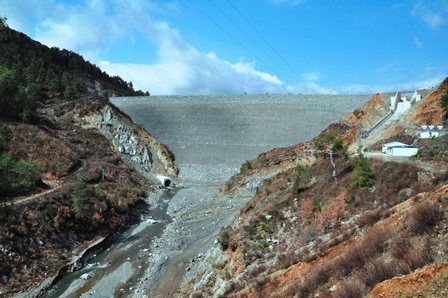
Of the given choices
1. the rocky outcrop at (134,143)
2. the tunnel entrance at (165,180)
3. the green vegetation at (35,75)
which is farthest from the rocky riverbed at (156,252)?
the rocky outcrop at (134,143)

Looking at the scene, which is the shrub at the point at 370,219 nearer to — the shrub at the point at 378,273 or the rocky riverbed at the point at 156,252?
the shrub at the point at 378,273

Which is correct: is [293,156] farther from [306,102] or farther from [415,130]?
[306,102]

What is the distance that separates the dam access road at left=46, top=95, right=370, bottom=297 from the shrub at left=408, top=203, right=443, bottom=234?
13.1 m

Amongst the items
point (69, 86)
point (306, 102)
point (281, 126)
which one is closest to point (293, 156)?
point (281, 126)

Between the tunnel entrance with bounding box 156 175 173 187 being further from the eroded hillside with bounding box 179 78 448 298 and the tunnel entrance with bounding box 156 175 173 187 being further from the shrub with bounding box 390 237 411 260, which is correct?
the shrub with bounding box 390 237 411 260

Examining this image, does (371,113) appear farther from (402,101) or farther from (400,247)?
(400,247)

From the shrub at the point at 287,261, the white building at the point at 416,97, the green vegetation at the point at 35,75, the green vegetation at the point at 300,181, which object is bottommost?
the shrub at the point at 287,261

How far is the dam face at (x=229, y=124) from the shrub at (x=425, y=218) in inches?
1584

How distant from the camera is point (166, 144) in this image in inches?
Result: 2285

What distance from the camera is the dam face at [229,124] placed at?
171 ft

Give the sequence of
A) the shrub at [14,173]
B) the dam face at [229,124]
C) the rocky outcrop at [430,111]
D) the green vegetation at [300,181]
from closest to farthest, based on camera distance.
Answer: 1. the shrub at [14,173]
2. the green vegetation at [300,181]
3. the rocky outcrop at [430,111]
4. the dam face at [229,124]

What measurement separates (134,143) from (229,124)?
585 inches

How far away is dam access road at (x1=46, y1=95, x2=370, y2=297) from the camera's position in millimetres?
20938

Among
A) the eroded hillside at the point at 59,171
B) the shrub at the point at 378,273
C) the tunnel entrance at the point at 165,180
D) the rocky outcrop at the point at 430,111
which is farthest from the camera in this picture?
the tunnel entrance at the point at 165,180
